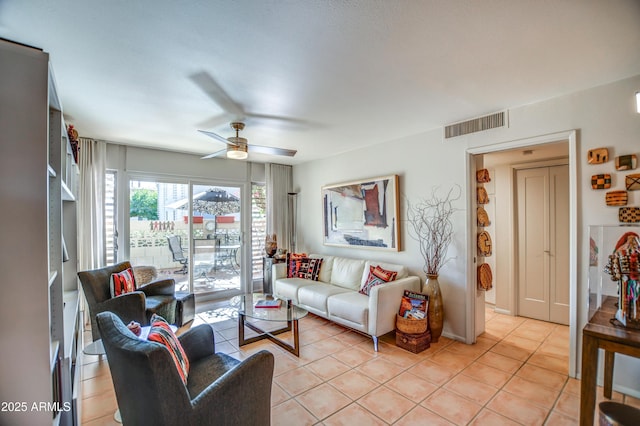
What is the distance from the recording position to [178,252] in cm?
480

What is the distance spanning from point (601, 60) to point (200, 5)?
8.61 ft

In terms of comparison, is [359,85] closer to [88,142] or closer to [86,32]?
[86,32]

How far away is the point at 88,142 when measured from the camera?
157 inches

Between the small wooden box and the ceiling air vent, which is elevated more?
the ceiling air vent

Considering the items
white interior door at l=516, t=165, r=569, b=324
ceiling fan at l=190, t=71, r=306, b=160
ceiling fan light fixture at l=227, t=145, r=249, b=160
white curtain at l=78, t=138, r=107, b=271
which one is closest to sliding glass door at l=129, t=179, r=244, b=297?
white curtain at l=78, t=138, r=107, b=271

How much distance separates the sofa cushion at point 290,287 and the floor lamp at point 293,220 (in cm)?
124

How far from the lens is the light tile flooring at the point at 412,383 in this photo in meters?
2.12

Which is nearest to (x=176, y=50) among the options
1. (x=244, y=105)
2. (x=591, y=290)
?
(x=244, y=105)

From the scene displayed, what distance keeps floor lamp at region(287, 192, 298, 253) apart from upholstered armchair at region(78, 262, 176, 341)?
8.77ft

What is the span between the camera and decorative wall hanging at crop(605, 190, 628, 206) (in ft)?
7.54

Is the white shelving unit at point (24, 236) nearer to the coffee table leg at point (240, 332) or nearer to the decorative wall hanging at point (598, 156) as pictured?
the coffee table leg at point (240, 332)

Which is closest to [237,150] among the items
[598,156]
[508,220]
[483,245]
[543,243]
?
[483,245]

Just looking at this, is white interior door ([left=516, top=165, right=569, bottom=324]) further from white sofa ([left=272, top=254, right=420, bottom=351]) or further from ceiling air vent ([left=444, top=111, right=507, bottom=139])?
white sofa ([left=272, top=254, right=420, bottom=351])

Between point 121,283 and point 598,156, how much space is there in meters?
4.66
